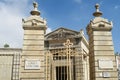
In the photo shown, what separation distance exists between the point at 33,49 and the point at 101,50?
113 inches

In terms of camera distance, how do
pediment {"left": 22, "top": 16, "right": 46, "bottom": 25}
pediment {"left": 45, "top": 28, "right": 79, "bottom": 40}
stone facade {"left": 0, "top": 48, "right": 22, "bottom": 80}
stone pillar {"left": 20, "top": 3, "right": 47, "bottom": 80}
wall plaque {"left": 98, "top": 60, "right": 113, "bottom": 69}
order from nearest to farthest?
stone pillar {"left": 20, "top": 3, "right": 47, "bottom": 80}
wall plaque {"left": 98, "top": 60, "right": 113, "bottom": 69}
pediment {"left": 22, "top": 16, "right": 46, "bottom": 25}
stone facade {"left": 0, "top": 48, "right": 22, "bottom": 80}
pediment {"left": 45, "top": 28, "right": 79, "bottom": 40}

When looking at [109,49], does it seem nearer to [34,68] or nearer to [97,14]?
[97,14]

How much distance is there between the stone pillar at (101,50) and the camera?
959 centimetres

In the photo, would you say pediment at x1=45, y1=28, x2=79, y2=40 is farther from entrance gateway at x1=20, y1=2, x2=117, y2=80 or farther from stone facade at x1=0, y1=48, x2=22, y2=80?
entrance gateway at x1=20, y1=2, x2=117, y2=80

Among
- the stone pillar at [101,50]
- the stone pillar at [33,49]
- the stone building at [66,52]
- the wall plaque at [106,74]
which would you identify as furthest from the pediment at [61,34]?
the wall plaque at [106,74]

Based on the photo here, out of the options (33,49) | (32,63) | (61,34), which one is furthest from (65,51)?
(61,34)

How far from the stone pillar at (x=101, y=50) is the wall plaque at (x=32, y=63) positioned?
2337 mm

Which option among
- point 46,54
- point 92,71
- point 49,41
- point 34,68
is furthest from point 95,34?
point 49,41

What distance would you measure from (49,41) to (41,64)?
9908 millimetres

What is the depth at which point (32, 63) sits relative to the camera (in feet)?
31.5

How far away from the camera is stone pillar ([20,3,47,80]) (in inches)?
375

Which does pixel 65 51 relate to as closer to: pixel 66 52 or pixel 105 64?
pixel 66 52

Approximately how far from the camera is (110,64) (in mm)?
9656

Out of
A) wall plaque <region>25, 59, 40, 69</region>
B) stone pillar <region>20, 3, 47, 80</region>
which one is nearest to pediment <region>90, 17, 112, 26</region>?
stone pillar <region>20, 3, 47, 80</region>
